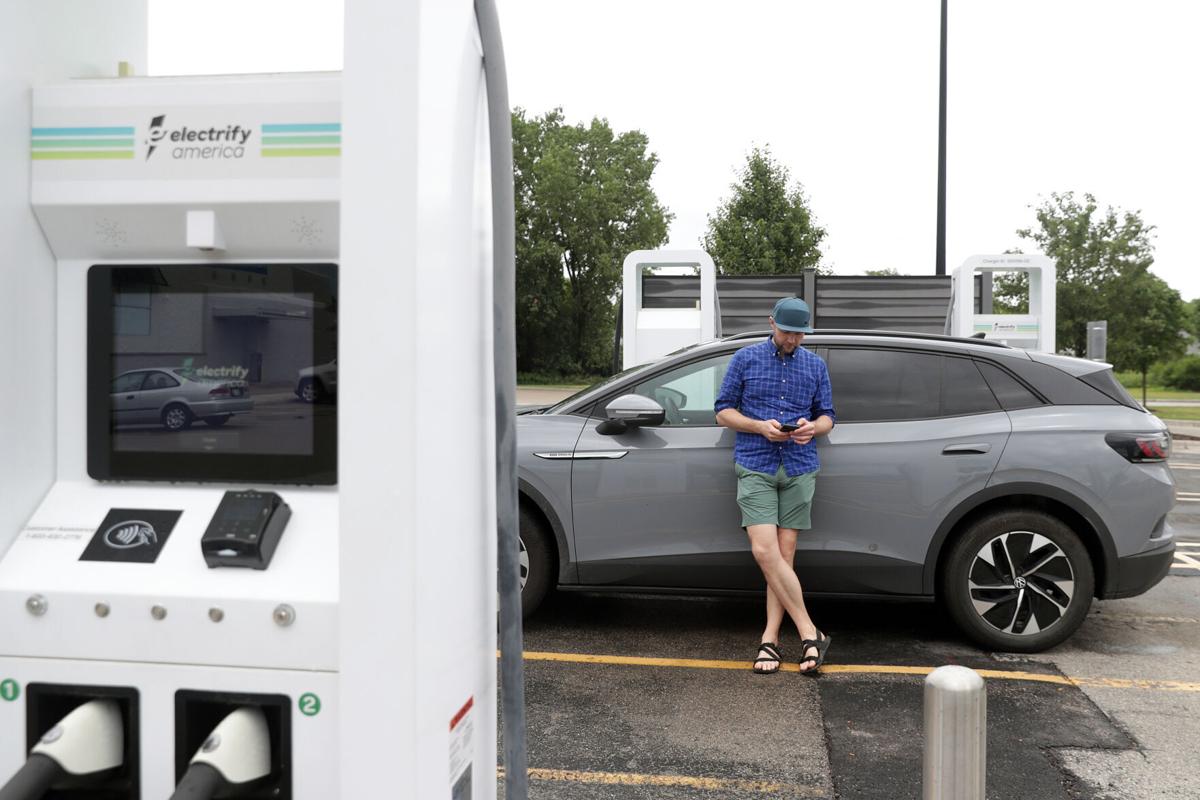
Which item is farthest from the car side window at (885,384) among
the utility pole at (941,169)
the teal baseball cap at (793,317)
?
the utility pole at (941,169)

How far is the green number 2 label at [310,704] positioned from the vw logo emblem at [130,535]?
1.19ft

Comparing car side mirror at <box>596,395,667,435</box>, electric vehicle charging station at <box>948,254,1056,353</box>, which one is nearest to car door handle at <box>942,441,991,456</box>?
car side mirror at <box>596,395,667,435</box>

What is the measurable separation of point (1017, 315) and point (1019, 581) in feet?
23.3

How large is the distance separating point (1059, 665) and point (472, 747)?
13.1 ft

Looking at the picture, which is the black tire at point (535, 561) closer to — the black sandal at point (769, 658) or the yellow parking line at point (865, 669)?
the yellow parking line at point (865, 669)

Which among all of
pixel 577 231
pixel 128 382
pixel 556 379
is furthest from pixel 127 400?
pixel 577 231

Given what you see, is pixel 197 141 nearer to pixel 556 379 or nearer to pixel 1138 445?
pixel 1138 445

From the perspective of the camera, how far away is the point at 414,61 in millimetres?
1438

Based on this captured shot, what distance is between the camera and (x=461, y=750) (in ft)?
5.77

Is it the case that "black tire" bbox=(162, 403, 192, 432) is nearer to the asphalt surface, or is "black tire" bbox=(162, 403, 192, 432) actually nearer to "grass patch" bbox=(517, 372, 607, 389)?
the asphalt surface

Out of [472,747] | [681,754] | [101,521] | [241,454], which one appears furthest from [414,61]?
[681,754]

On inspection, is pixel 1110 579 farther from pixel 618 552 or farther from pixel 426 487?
pixel 426 487

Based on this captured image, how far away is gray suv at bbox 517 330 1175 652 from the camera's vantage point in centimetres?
494

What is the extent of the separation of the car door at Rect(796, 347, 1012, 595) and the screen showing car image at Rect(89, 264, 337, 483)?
3786 millimetres
